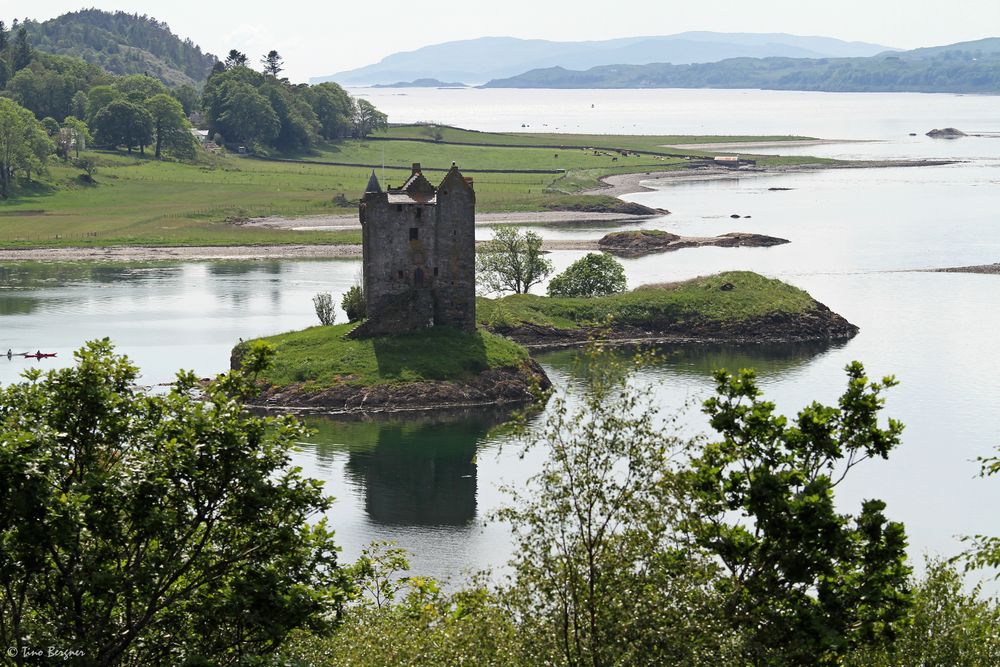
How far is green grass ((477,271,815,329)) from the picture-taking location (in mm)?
107000

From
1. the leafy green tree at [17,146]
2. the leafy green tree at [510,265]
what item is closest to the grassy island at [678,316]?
the leafy green tree at [510,265]

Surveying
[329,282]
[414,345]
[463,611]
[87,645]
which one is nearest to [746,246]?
[329,282]

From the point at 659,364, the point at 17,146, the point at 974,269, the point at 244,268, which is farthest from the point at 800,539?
the point at 17,146

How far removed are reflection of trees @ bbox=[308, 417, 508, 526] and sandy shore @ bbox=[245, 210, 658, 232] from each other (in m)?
96.9

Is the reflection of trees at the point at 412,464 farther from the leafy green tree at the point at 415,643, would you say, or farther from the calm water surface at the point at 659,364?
the leafy green tree at the point at 415,643

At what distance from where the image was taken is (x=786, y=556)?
3027cm

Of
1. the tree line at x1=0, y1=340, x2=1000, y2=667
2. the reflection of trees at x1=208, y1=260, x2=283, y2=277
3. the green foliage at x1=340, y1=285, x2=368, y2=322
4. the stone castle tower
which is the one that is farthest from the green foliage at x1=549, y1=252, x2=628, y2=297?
the tree line at x1=0, y1=340, x2=1000, y2=667

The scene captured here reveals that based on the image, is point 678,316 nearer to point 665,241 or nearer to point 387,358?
point 387,358

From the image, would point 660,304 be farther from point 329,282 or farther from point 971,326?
point 329,282

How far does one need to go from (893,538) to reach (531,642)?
7.90 m

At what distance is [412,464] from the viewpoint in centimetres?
7450

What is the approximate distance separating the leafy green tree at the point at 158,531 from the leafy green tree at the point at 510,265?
9060 centimetres

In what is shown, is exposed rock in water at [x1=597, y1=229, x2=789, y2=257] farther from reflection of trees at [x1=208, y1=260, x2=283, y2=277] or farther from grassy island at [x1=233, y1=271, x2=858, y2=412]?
grassy island at [x1=233, y1=271, x2=858, y2=412]

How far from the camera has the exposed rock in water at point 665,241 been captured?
163 meters
